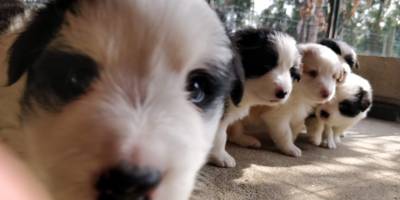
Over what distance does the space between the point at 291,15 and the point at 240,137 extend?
99.0 inches

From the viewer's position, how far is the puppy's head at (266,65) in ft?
10.6

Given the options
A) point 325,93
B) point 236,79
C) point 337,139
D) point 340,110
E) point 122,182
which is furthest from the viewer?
point 337,139

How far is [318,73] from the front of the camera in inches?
154

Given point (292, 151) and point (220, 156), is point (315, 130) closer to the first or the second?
point (292, 151)

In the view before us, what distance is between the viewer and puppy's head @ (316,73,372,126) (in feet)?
13.8

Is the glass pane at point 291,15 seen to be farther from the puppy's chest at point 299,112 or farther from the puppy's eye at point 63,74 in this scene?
the puppy's eye at point 63,74

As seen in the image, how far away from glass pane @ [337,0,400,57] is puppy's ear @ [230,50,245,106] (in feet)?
17.9

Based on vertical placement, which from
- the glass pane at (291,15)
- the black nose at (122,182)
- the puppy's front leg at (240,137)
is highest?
the glass pane at (291,15)

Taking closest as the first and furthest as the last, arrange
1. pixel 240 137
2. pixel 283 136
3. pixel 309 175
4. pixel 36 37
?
pixel 36 37, pixel 309 175, pixel 283 136, pixel 240 137

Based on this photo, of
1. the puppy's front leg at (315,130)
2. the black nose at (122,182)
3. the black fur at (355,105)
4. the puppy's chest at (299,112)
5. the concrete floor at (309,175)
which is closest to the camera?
the black nose at (122,182)

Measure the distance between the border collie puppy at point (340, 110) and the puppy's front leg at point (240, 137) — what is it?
2.23 feet

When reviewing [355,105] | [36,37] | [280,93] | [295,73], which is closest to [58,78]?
[36,37]

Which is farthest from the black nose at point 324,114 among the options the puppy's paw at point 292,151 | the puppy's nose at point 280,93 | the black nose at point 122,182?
the black nose at point 122,182

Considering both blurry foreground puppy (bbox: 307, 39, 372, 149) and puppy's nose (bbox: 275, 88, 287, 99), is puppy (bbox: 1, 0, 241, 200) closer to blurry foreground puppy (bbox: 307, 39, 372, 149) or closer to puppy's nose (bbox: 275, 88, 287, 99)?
puppy's nose (bbox: 275, 88, 287, 99)
